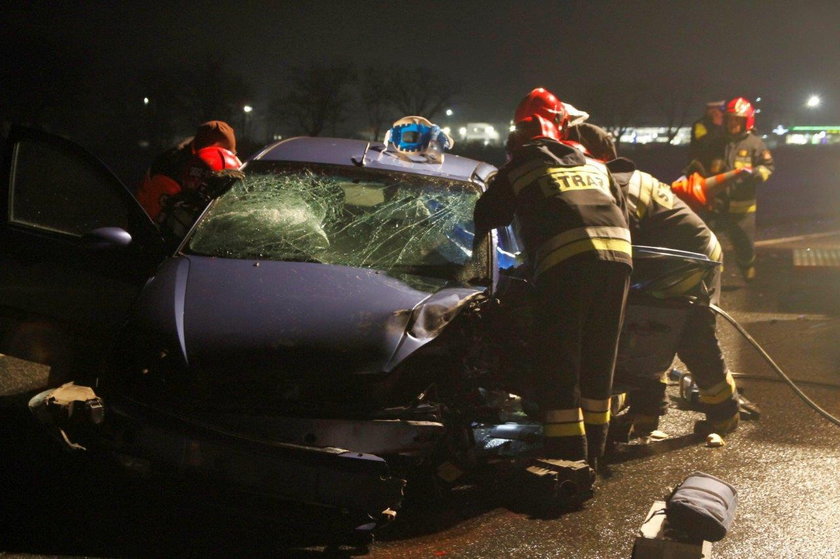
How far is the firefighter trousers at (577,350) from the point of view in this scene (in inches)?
169

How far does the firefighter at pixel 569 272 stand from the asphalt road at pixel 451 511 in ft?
1.30

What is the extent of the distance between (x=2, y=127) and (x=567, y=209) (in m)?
2.78

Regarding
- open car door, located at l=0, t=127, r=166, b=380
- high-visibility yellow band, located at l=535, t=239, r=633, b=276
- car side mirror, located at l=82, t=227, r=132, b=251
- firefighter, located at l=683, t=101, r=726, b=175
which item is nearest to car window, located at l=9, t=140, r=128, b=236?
open car door, located at l=0, t=127, r=166, b=380

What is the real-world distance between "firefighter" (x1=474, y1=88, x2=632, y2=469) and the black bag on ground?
69 cm

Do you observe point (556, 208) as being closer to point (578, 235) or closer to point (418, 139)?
point (578, 235)

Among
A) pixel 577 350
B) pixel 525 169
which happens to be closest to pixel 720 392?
pixel 577 350

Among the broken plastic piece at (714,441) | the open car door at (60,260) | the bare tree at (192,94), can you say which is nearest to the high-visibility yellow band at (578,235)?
the broken plastic piece at (714,441)

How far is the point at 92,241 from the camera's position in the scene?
14.5 feet

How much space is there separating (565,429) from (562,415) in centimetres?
7

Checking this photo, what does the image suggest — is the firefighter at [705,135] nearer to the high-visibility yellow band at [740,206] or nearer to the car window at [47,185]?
the high-visibility yellow band at [740,206]

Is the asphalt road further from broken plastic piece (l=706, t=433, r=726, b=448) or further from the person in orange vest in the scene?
the person in orange vest

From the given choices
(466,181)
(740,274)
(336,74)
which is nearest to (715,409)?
(466,181)

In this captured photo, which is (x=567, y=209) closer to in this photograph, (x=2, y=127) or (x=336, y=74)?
(x=2, y=127)

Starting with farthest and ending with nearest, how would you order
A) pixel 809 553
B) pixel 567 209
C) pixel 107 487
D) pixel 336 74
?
pixel 336 74, pixel 567 209, pixel 107 487, pixel 809 553
